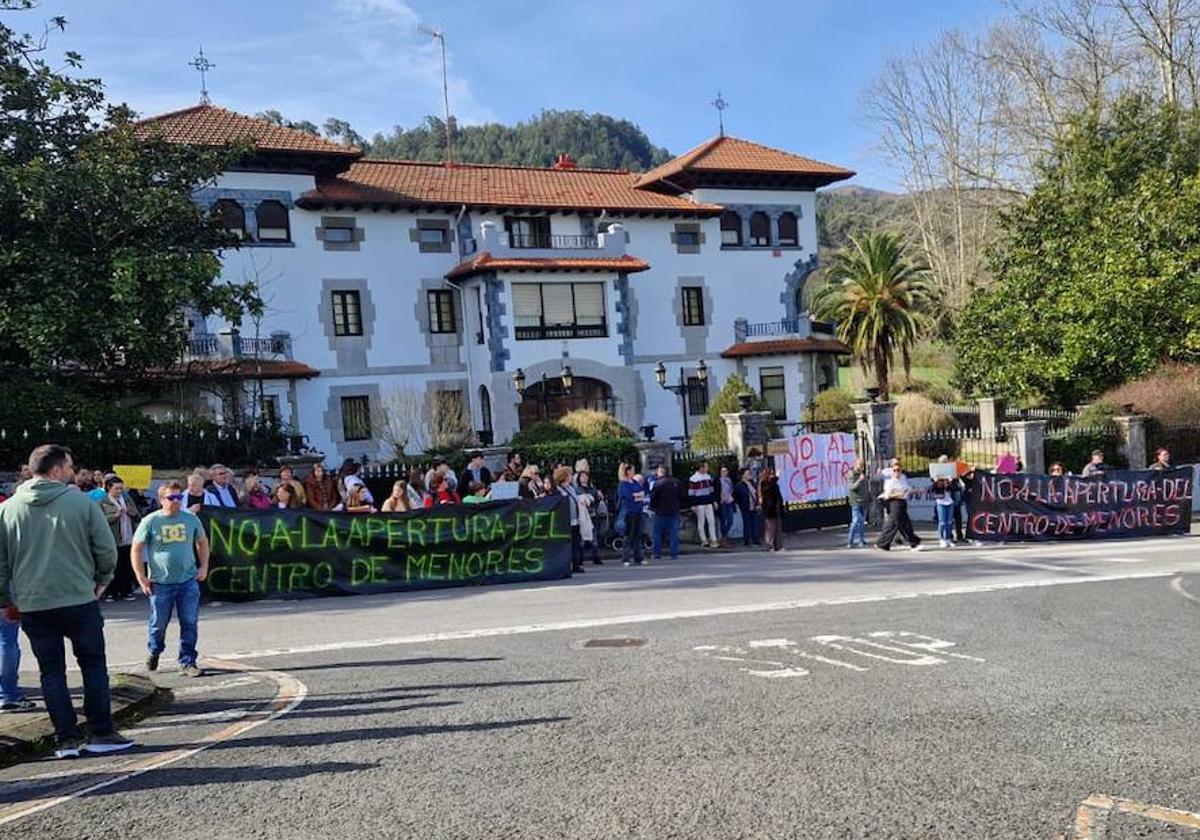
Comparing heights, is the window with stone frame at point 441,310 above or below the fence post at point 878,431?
above

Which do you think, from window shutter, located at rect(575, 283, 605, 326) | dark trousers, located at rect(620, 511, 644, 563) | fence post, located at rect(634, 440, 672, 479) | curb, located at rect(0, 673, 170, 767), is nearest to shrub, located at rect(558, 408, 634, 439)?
fence post, located at rect(634, 440, 672, 479)

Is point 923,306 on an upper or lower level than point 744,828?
upper

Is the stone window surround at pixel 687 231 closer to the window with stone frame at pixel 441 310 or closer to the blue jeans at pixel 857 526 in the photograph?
the window with stone frame at pixel 441 310

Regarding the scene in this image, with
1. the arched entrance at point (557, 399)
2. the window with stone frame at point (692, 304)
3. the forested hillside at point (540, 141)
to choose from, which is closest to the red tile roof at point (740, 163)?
the window with stone frame at point (692, 304)

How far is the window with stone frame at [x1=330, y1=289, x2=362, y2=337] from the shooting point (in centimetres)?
3334

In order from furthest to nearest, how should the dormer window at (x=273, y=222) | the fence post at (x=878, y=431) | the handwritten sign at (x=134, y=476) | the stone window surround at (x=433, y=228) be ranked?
1. the stone window surround at (x=433, y=228)
2. the dormer window at (x=273, y=222)
3. the fence post at (x=878, y=431)
4. the handwritten sign at (x=134, y=476)

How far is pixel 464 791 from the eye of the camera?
5.21m

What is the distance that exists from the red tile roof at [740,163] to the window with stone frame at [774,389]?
7863mm

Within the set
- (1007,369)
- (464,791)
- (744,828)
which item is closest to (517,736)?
(464,791)

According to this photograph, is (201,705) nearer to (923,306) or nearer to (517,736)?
(517,736)

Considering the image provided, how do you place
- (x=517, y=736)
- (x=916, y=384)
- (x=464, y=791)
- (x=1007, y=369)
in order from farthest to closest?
(x=916, y=384), (x=1007, y=369), (x=517, y=736), (x=464, y=791)

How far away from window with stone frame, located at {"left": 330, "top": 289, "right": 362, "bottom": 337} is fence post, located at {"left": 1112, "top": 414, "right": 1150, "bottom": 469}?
76.6 feet

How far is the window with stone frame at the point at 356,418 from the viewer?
1302 inches

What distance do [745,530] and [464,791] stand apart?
14642 millimetres
